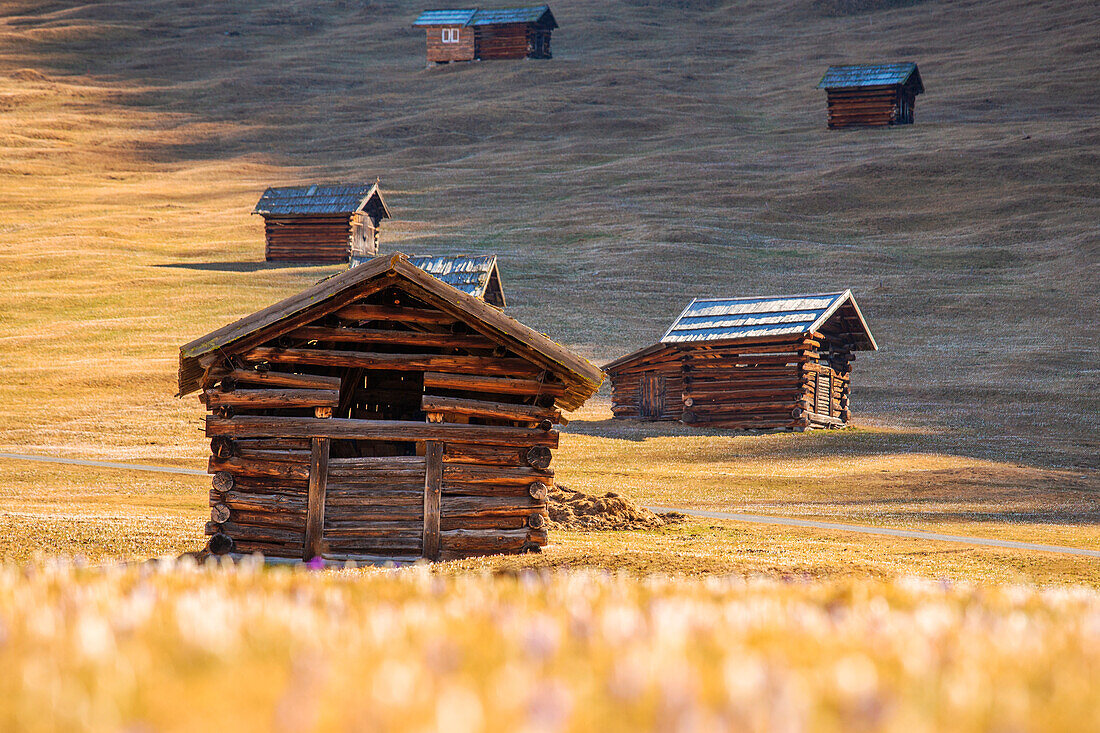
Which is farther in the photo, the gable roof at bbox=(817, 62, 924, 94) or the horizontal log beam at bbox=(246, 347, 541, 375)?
the gable roof at bbox=(817, 62, 924, 94)

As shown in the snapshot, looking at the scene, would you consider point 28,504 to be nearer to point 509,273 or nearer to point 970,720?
point 970,720

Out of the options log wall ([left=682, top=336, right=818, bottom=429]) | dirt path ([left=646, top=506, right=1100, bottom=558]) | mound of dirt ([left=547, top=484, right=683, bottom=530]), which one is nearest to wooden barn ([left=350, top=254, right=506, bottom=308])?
log wall ([left=682, top=336, right=818, bottom=429])

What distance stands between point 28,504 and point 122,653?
2216cm

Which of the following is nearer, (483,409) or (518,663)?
(518,663)

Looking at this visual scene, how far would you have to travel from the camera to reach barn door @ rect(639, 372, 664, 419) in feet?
131

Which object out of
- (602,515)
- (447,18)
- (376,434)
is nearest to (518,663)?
(376,434)

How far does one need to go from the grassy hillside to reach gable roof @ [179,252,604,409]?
637cm

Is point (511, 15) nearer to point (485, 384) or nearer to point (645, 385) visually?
point (645, 385)

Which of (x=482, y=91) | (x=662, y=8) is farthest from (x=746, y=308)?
(x=662, y=8)

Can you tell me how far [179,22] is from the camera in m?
132

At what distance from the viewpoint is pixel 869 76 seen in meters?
89.8

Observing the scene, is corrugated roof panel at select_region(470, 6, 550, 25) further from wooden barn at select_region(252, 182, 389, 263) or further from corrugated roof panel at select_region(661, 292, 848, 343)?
corrugated roof panel at select_region(661, 292, 848, 343)

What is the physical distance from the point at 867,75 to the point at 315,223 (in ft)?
165

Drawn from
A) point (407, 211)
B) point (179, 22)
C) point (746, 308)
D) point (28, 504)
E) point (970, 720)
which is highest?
point (179, 22)
